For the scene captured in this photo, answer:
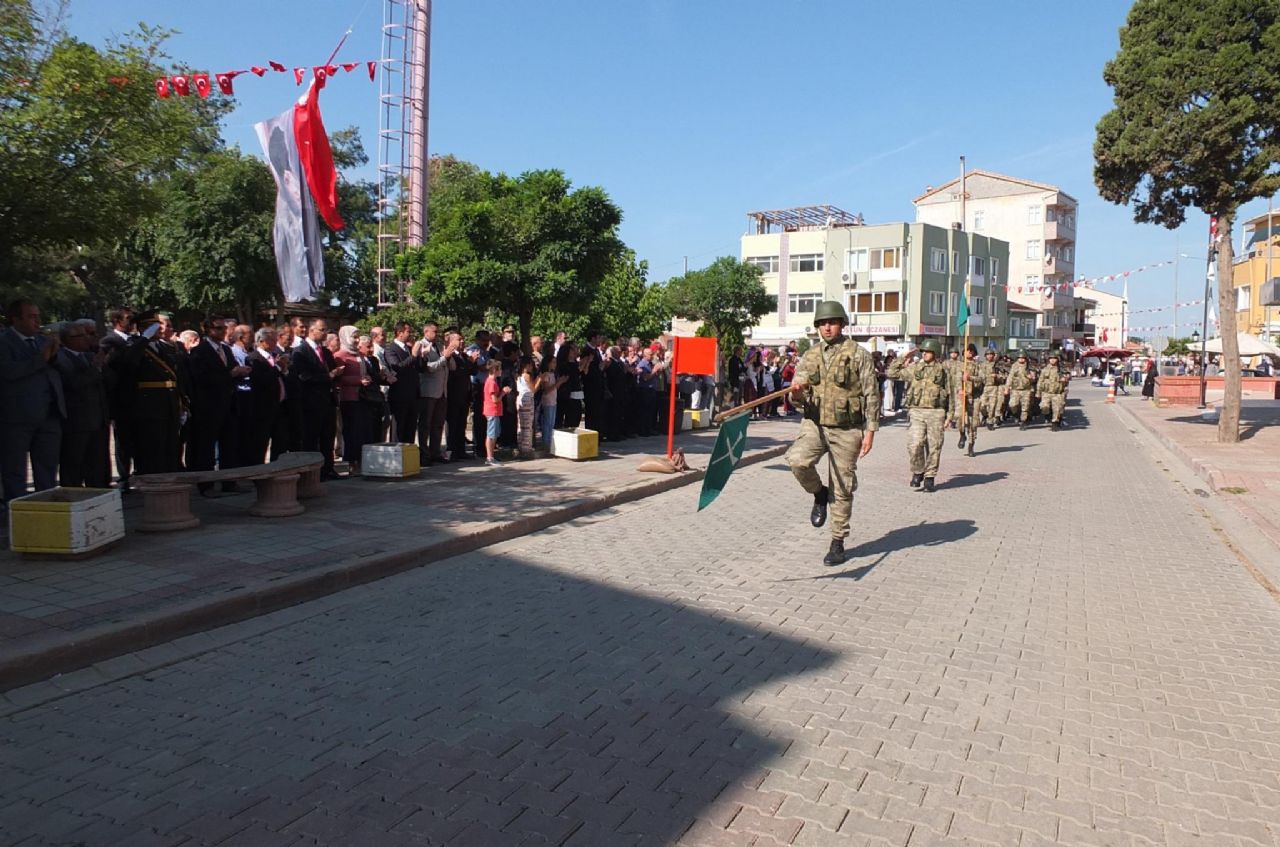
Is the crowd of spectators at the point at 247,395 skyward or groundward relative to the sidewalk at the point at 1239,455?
skyward

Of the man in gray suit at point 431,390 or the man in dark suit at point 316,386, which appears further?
the man in gray suit at point 431,390

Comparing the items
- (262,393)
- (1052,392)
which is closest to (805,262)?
(1052,392)

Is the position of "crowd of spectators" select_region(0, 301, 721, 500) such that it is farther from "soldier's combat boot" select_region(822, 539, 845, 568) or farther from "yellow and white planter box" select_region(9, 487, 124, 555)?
"soldier's combat boot" select_region(822, 539, 845, 568)

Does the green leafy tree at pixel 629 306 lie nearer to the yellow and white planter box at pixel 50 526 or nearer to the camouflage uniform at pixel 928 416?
the camouflage uniform at pixel 928 416

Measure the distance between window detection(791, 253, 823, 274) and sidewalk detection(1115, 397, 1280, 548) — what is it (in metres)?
38.4

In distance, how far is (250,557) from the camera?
6.85 m

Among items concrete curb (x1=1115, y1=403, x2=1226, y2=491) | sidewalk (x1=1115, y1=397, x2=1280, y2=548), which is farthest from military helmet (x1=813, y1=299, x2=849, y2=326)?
concrete curb (x1=1115, y1=403, x2=1226, y2=491)

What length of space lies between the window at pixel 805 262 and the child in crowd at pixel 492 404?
2243 inches

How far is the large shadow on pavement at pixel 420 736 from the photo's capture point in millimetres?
3311

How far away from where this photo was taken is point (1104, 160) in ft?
62.6

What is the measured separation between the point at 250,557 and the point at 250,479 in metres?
1.64

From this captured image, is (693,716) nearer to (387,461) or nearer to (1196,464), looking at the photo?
(387,461)

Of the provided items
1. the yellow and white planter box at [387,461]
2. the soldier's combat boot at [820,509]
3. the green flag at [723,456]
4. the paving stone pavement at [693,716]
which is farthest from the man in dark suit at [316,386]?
the soldier's combat boot at [820,509]

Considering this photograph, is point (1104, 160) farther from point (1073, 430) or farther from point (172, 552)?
point (172, 552)
